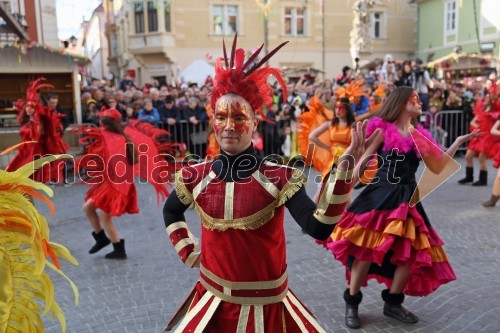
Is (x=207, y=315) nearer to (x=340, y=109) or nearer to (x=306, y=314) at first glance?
(x=306, y=314)

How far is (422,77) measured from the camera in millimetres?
12359

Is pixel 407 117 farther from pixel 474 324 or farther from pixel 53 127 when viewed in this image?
pixel 53 127

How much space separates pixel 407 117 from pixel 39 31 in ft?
61.1

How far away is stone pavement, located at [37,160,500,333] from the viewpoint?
13.0 feet

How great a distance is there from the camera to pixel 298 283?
475 centimetres

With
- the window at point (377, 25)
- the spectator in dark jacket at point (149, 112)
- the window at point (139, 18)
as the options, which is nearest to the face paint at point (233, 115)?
the spectator in dark jacket at point (149, 112)

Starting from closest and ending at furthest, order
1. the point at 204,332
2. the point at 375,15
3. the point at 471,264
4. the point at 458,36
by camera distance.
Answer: the point at 204,332, the point at 471,264, the point at 458,36, the point at 375,15

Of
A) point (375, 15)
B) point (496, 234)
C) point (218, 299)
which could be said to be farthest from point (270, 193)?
point (375, 15)

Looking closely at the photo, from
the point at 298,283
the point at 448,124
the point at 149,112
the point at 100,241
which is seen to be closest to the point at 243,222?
the point at 298,283

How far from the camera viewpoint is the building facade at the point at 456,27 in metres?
24.1

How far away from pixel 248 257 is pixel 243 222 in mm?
177

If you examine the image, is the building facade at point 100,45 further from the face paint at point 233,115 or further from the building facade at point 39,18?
the face paint at point 233,115

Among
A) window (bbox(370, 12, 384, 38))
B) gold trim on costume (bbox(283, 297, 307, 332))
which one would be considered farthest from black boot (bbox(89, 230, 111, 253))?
window (bbox(370, 12, 384, 38))

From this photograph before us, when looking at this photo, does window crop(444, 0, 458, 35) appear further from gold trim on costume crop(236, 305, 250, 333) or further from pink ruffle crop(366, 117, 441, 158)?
gold trim on costume crop(236, 305, 250, 333)
